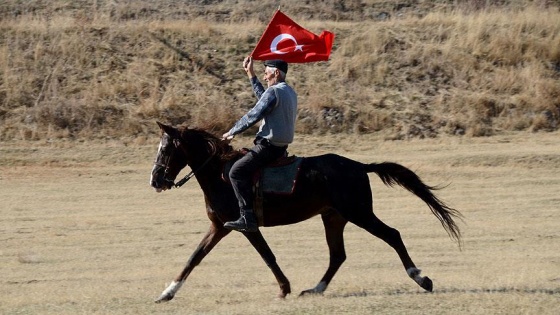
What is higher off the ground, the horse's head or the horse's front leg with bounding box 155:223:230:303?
the horse's head

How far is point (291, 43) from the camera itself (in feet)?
41.3

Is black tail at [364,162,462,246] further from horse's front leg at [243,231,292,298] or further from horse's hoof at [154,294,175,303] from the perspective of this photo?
horse's hoof at [154,294,175,303]

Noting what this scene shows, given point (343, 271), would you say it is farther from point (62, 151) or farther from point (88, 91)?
point (88, 91)

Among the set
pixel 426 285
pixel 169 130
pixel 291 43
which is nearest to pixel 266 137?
pixel 169 130

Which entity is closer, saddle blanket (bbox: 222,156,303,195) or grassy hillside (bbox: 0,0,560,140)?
saddle blanket (bbox: 222,156,303,195)

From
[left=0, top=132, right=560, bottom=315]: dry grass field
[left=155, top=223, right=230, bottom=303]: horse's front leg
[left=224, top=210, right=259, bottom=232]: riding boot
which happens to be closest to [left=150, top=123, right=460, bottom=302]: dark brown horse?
[left=155, top=223, right=230, bottom=303]: horse's front leg

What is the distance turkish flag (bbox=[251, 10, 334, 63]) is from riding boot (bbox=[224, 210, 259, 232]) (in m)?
2.41

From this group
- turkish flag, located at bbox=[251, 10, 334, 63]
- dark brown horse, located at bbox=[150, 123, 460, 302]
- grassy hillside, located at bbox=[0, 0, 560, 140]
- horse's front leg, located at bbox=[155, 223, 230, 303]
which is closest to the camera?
horse's front leg, located at bbox=[155, 223, 230, 303]

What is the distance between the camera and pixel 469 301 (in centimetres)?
996

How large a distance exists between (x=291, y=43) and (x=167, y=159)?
7.73 ft

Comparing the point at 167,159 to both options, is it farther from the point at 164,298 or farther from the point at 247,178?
the point at 164,298

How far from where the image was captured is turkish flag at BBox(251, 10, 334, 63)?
12555 millimetres

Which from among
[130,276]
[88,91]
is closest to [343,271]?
[130,276]

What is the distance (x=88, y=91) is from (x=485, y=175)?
366 inches
